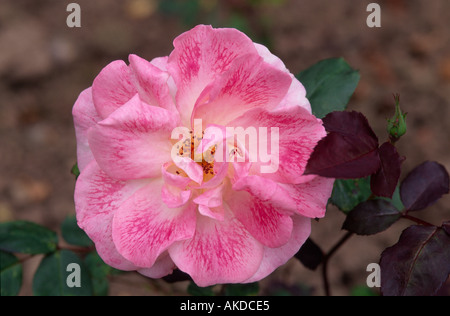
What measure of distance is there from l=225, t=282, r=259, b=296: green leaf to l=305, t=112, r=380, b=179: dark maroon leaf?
1.92 ft

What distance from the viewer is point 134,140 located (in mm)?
958

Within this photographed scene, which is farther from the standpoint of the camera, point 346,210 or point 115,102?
point 346,210

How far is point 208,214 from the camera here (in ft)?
2.97

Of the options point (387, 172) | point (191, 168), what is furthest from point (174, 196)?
point (387, 172)

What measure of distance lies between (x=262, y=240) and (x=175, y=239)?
174 millimetres

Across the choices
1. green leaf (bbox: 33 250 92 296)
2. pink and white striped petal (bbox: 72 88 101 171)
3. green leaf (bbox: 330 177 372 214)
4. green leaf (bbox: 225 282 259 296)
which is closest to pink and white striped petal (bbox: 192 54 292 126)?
pink and white striped petal (bbox: 72 88 101 171)

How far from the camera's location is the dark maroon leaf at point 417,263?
91 cm

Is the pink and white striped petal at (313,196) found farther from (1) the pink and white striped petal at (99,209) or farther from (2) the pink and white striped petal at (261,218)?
(1) the pink and white striped petal at (99,209)

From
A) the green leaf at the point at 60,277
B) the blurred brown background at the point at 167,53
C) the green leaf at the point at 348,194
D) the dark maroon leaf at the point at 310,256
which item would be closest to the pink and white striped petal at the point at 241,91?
the green leaf at the point at 348,194

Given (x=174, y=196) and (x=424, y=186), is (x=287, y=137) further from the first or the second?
(x=424, y=186)

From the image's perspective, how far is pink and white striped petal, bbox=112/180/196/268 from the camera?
0.92 m

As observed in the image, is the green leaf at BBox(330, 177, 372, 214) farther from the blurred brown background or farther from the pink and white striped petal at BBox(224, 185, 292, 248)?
the blurred brown background
